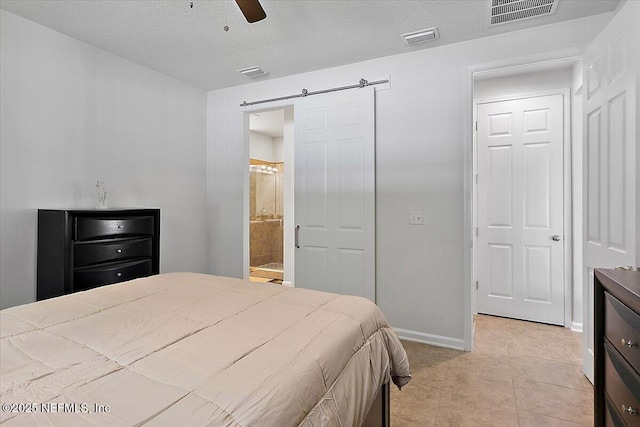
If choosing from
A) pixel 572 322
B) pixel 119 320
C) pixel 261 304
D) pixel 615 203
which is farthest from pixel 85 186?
pixel 572 322

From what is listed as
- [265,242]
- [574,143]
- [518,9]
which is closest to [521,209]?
[574,143]

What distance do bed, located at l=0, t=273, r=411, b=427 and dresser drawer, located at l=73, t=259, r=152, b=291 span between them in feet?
3.36

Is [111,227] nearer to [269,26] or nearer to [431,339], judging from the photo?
[269,26]

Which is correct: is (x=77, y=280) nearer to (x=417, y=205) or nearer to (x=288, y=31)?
(x=288, y=31)

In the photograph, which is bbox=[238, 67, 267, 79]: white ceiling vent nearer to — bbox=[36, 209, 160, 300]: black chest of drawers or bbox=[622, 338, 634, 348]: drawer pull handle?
bbox=[36, 209, 160, 300]: black chest of drawers

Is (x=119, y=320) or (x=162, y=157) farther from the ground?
(x=162, y=157)

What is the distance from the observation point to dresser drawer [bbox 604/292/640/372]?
3.18ft

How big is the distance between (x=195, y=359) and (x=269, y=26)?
2.55 meters

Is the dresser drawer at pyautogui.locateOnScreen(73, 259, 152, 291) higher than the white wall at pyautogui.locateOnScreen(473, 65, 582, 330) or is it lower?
lower

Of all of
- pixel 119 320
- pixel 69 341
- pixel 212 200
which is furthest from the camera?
pixel 212 200

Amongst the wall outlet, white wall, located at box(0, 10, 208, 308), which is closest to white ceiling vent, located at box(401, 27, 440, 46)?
the wall outlet

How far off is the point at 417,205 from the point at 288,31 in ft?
6.12

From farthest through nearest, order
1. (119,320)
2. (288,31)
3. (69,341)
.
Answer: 1. (288,31)
2. (119,320)
3. (69,341)

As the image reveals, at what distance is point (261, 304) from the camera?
1548 millimetres
